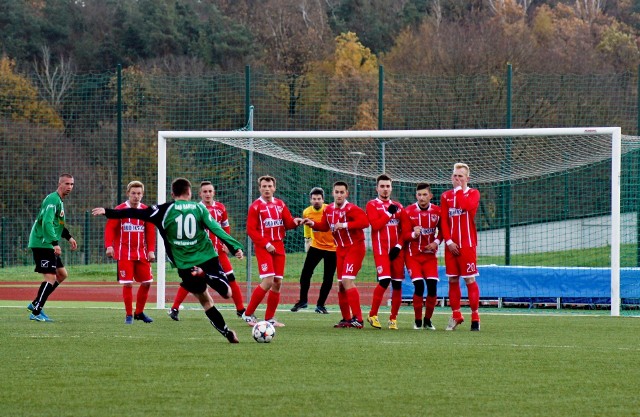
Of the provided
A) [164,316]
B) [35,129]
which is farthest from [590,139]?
[35,129]

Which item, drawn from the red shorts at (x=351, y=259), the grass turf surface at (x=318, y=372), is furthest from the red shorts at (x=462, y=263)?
the red shorts at (x=351, y=259)

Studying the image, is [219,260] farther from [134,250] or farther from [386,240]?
[386,240]

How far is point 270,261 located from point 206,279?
232cm

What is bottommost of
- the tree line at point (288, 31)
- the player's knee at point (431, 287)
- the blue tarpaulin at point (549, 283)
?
the blue tarpaulin at point (549, 283)

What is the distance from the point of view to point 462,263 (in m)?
13.4

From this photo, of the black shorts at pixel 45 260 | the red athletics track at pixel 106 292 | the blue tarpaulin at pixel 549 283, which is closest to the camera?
the black shorts at pixel 45 260

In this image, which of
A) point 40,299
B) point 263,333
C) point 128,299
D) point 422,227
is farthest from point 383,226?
point 40,299

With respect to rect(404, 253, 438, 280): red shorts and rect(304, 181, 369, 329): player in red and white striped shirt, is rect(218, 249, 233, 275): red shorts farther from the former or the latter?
rect(404, 253, 438, 280): red shorts

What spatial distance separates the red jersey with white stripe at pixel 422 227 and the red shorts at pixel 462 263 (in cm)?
27

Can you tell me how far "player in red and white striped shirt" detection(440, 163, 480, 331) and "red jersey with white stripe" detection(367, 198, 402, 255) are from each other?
0.62m

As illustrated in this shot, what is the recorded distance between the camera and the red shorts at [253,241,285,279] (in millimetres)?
13422

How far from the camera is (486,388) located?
7.83m

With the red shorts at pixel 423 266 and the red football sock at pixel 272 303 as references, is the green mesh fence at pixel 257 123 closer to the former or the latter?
the red shorts at pixel 423 266

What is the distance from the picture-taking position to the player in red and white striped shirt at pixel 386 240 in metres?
13.5
